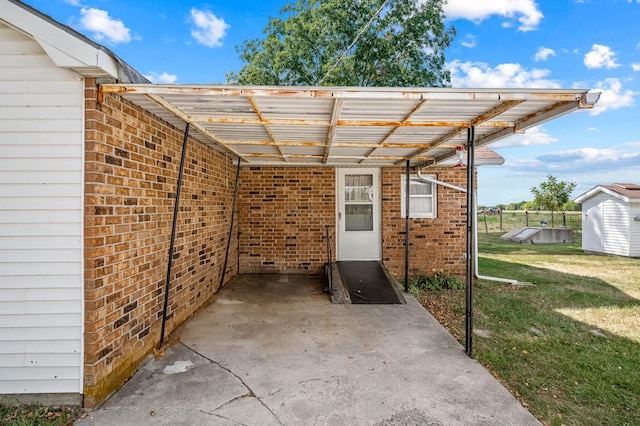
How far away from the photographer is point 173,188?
13.5ft

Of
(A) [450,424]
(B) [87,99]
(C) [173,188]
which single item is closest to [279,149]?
(C) [173,188]

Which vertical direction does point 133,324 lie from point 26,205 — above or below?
below

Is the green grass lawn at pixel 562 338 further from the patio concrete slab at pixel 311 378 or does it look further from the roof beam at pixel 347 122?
the roof beam at pixel 347 122

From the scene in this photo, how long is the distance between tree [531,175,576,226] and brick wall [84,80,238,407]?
22069 millimetres

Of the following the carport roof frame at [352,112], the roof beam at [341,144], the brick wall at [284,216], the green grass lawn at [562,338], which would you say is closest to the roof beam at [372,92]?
the carport roof frame at [352,112]

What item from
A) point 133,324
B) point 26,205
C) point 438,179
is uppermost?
point 438,179

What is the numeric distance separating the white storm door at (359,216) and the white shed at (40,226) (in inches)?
217

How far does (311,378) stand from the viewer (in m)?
3.04

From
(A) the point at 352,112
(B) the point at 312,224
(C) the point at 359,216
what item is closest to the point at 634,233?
(C) the point at 359,216

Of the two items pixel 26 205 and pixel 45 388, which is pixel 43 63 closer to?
pixel 26 205

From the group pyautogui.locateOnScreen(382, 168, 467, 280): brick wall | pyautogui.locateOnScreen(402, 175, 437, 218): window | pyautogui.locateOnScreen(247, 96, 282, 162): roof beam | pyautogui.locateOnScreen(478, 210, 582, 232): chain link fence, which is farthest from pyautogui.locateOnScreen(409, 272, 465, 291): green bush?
pyautogui.locateOnScreen(478, 210, 582, 232): chain link fence

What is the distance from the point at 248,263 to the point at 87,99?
529 cm

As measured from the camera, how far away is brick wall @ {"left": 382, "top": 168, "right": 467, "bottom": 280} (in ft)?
24.7

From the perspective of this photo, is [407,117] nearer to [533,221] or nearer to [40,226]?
[40,226]
